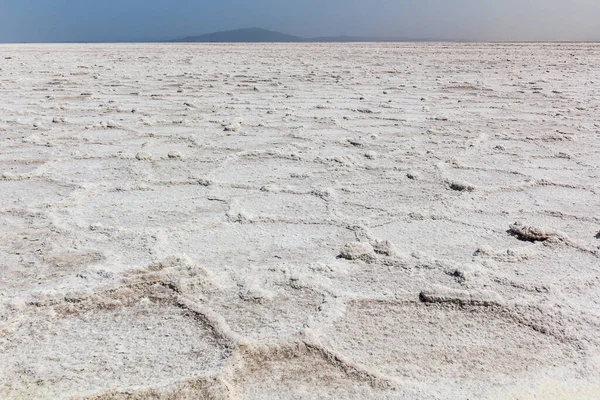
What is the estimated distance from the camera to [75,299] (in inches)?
42.0

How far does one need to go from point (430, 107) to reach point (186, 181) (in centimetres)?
220

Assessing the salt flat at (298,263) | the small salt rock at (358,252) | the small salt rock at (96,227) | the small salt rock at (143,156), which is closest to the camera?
the salt flat at (298,263)

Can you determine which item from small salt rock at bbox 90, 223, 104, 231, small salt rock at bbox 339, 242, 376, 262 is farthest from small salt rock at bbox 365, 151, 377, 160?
small salt rock at bbox 90, 223, 104, 231

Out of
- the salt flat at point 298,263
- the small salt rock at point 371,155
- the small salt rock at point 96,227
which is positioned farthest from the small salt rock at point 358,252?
the small salt rock at point 371,155

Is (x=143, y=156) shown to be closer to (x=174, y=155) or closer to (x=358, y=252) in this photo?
(x=174, y=155)

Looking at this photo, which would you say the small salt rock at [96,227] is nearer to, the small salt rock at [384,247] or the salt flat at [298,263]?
the salt flat at [298,263]

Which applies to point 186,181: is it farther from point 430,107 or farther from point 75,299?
point 430,107

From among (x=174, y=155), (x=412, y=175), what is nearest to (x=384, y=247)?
(x=412, y=175)

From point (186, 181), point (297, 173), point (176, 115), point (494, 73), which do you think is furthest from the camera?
point (494, 73)

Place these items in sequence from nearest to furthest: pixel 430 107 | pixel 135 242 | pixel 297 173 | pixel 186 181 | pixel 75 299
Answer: pixel 75 299 < pixel 135 242 < pixel 186 181 < pixel 297 173 < pixel 430 107

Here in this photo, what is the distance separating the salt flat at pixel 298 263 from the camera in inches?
34.3

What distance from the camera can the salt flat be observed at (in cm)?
87

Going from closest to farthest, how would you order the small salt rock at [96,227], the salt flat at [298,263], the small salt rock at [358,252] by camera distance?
the salt flat at [298,263] < the small salt rock at [358,252] < the small salt rock at [96,227]

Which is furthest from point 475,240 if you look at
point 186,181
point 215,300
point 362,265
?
point 186,181
